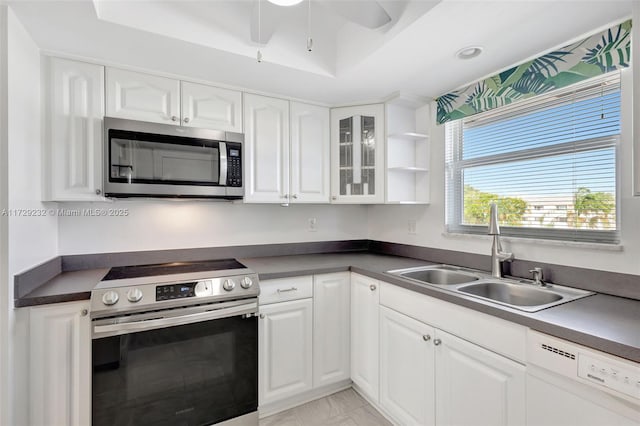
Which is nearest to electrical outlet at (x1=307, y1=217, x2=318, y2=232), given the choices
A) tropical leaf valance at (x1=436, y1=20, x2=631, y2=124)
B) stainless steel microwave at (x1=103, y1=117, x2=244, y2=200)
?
stainless steel microwave at (x1=103, y1=117, x2=244, y2=200)

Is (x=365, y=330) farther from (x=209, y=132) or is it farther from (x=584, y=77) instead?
(x=584, y=77)

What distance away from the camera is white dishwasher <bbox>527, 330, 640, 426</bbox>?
91 cm

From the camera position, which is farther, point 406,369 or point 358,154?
point 358,154

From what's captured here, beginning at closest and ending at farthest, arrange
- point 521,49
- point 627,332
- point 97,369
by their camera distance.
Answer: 1. point 627,332
2. point 97,369
3. point 521,49

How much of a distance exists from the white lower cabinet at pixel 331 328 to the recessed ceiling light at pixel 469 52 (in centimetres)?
148

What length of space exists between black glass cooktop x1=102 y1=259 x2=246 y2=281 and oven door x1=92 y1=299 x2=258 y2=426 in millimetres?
314

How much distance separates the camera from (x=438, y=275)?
83.0 inches

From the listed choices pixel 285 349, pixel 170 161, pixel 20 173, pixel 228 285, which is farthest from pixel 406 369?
pixel 20 173

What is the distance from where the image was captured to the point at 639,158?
1.07 m

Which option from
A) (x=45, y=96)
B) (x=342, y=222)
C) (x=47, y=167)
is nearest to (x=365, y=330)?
(x=342, y=222)

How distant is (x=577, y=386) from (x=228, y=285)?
1534 mm

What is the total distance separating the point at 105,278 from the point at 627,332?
228 centimetres

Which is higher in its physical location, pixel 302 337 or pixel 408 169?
pixel 408 169

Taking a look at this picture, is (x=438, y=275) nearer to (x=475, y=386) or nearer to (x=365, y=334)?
(x=365, y=334)
